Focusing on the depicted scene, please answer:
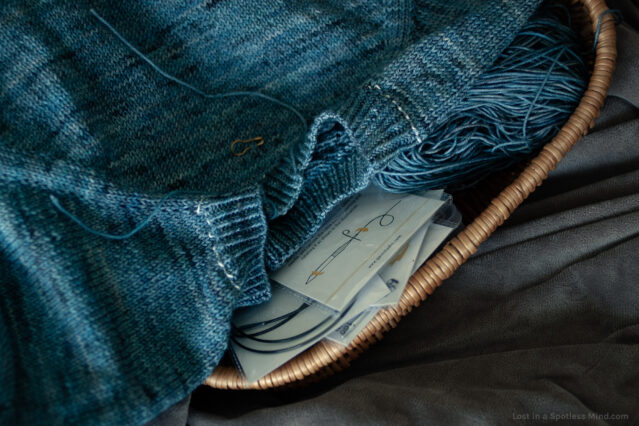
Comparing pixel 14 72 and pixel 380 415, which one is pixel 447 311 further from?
pixel 14 72

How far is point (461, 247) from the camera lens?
0.73 m

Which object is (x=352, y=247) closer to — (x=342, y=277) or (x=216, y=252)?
(x=342, y=277)

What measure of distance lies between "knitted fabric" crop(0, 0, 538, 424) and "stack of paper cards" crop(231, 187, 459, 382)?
0.15ft

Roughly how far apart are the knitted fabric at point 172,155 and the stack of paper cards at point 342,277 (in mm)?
46

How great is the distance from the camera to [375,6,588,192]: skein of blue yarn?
0.77m

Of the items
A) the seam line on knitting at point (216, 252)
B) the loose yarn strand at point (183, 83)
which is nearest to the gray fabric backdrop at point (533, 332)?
the seam line on knitting at point (216, 252)

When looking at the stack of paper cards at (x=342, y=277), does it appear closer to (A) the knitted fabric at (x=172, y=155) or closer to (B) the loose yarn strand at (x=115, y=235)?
(A) the knitted fabric at (x=172, y=155)

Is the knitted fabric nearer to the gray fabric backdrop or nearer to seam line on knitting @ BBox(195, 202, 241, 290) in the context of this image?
seam line on knitting @ BBox(195, 202, 241, 290)

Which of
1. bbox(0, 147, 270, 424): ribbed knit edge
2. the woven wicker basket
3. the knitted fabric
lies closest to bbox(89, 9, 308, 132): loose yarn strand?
the knitted fabric

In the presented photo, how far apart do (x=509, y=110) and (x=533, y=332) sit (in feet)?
1.11

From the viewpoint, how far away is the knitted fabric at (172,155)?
2.03 feet

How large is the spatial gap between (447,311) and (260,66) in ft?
1.65

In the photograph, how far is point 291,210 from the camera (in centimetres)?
76

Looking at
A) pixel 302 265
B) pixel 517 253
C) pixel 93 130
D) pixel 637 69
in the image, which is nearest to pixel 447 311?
pixel 517 253
